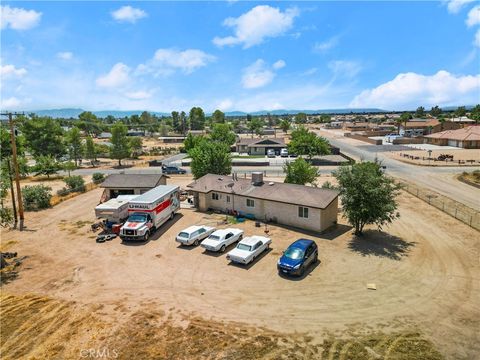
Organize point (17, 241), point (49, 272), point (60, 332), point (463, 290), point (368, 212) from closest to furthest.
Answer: point (60, 332), point (463, 290), point (49, 272), point (368, 212), point (17, 241)

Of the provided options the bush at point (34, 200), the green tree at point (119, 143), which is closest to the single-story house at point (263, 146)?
the green tree at point (119, 143)

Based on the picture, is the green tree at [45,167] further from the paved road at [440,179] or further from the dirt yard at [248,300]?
the paved road at [440,179]

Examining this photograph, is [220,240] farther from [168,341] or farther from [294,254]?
[168,341]

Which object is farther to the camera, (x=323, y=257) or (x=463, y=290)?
(x=323, y=257)

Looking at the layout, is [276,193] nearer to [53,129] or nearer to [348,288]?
[348,288]

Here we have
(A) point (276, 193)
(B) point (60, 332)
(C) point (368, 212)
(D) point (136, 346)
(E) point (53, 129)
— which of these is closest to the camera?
(D) point (136, 346)

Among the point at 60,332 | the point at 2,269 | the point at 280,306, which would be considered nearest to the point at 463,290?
the point at 280,306
